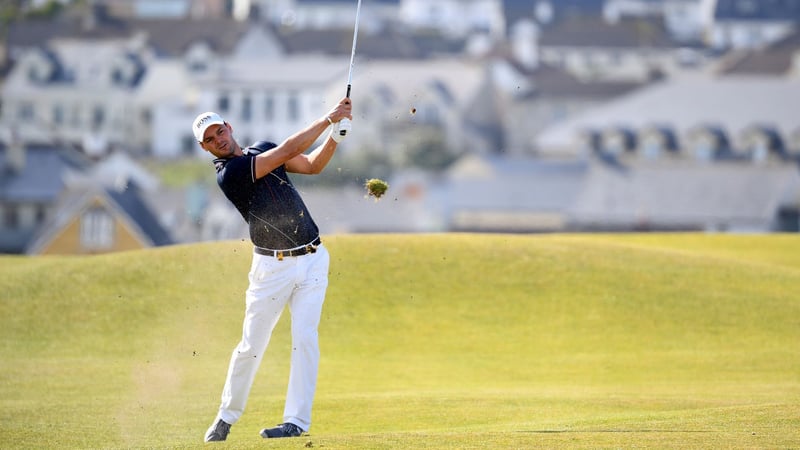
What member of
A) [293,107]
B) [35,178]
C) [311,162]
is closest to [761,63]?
[293,107]

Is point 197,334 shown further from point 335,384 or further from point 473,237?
point 473,237

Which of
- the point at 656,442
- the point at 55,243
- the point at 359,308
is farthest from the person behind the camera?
the point at 55,243

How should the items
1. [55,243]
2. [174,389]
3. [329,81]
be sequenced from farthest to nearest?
[329,81], [55,243], [174,389]

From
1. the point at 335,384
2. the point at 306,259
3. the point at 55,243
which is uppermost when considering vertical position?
the point at 306,259

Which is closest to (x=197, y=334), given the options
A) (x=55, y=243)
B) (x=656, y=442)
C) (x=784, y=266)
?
(x=656, y=442)

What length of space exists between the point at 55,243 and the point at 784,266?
61339 mm

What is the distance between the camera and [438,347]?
993 inches

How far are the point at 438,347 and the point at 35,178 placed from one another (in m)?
81.8

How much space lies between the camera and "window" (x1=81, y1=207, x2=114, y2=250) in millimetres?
85250

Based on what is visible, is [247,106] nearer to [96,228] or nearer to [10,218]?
[10,218]

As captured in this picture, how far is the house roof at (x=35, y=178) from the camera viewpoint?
102 metres

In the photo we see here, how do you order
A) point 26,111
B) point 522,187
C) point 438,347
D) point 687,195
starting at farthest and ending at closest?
point 26,111 < point 522,187 < point 687,195 < point 438,347

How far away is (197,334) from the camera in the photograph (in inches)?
899

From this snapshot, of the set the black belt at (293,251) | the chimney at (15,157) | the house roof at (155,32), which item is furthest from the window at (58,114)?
the black belt at (293,251)
